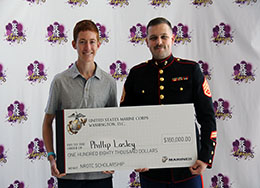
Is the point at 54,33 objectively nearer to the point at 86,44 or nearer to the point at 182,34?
the point at 86,44

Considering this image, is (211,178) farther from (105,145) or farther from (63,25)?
(63,25)

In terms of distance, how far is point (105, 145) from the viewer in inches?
48.4

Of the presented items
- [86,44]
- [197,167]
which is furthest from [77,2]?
[197,167]

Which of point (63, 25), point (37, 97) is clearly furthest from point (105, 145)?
point (63, 25)

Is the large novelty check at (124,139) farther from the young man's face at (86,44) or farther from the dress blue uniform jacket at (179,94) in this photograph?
the young man's face at (86,44)

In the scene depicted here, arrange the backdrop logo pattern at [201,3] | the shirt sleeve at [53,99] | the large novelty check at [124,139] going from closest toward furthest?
the large novelty check at [124,139] < the shirt sleeve at [53,99] < the backdrop logo pattern at [201,3]

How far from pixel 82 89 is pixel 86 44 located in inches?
9.1

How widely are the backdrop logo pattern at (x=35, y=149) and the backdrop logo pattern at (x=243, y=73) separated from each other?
1745 millimetres

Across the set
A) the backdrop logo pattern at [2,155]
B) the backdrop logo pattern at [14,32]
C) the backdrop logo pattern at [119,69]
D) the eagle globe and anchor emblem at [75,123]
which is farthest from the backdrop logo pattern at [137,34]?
the backdrop logo pattern at [2,155]

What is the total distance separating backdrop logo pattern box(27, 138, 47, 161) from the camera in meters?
2.15

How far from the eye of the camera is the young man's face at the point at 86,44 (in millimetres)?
1314

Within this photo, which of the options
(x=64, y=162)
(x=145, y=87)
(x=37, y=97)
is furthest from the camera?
(x=37, y=97)

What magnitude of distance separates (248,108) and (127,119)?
1.41m

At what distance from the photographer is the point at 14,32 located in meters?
2.15
